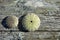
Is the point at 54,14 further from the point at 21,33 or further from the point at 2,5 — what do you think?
the point at 2,5

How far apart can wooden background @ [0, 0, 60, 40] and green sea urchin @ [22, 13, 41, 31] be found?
48mm

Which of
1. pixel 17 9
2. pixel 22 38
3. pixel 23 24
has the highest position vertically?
pixel 17 9

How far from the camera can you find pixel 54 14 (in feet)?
3.96

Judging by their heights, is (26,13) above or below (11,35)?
above

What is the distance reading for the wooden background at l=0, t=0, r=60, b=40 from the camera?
1195mm

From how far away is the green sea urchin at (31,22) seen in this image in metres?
1.14

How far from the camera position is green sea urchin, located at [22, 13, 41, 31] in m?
1.14

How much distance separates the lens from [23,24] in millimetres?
1170

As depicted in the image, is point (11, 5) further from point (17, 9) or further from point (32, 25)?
point (32, 25)

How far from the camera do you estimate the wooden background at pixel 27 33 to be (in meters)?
1.20

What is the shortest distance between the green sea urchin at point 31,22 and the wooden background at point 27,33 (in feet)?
A: 0.16

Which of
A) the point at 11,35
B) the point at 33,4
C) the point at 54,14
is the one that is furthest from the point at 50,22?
the point at 11,35

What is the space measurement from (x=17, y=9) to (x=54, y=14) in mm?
263

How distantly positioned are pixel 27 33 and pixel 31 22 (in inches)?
3.8
